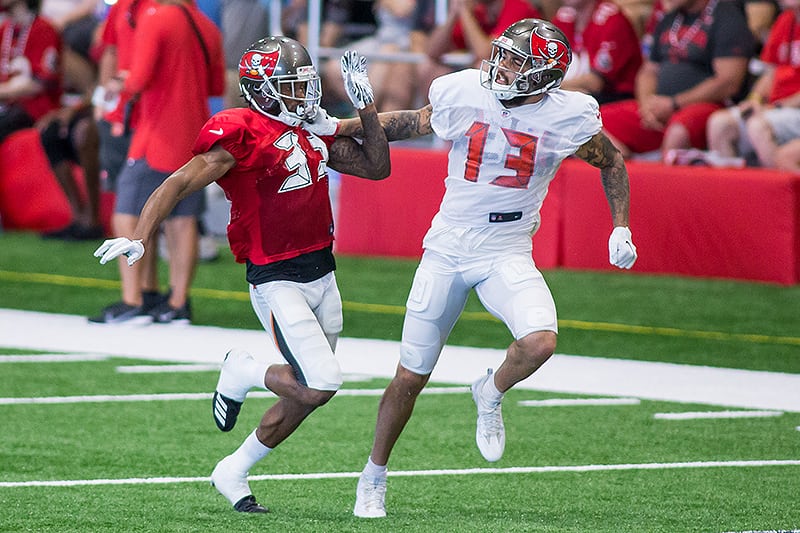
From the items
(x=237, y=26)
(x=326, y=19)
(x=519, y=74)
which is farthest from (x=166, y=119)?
(x=326, y=19)

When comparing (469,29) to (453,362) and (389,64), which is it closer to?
(389,64)

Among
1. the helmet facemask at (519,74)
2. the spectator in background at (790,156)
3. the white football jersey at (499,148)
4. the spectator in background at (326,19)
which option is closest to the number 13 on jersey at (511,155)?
the white football jersey at (499,148)

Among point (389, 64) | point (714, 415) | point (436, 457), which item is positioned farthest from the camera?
point (389, 64)

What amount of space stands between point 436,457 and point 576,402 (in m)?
1.27

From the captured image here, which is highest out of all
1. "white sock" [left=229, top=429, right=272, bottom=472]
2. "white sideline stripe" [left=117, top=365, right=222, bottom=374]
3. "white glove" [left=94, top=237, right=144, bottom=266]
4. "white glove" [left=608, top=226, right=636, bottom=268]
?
"white glove" [left=94, top=237, right=144, bottom=266]

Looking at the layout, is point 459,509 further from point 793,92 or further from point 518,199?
point 793,92

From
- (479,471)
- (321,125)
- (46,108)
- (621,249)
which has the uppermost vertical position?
(321,125)

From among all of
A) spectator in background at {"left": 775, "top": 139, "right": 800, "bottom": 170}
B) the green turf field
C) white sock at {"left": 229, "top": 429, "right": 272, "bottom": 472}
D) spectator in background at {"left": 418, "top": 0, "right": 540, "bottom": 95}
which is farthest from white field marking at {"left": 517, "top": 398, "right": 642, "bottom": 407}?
spectator in background at {"left": 418, "top": 0, "right": 540, "bottom": 95}

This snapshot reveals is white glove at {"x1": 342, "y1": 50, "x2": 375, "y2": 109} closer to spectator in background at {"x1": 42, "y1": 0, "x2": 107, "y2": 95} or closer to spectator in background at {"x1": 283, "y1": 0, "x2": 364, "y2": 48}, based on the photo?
spectator in background at {"x1": 283, "y1": 0, "x2": 364, "y2": 48}

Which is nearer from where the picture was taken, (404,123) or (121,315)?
(404,123)

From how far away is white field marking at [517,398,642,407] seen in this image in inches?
280

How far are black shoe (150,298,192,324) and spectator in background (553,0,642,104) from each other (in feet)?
12.9

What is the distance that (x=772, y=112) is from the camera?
1073 centimetres

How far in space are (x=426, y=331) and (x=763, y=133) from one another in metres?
6.15
